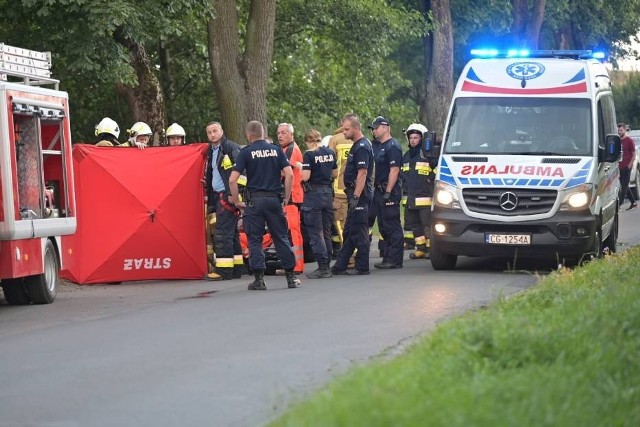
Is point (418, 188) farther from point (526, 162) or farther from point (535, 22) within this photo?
point (535, 22)

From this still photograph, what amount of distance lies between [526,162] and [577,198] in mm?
771

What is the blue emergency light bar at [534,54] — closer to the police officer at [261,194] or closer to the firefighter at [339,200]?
the firefighter at [339,200]

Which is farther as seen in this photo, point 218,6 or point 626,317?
point 218,6

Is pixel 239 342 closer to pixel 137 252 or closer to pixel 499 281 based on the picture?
pixel 499 281

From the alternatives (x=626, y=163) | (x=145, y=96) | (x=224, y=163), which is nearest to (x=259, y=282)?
(x=224, y=163)

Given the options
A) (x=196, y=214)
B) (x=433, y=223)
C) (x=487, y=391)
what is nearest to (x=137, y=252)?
(x=196, y=214)

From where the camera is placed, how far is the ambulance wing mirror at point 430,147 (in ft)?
57.3

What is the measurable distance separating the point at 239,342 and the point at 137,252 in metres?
6.76

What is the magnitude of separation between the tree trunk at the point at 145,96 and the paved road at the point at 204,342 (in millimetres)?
8411

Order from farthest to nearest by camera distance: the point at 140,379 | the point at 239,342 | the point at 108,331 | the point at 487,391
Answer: the point at 108,331 < the point at 239,342 < the point at 140,379 < the point at 487,391

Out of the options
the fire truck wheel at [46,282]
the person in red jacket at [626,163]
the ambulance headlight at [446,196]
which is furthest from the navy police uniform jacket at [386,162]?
the person in red jacket at [626,163]

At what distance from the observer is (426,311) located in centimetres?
1252

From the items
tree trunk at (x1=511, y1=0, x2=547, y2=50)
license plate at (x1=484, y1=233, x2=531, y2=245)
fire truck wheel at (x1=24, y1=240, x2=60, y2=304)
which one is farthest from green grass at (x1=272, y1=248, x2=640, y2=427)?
tree trunk at (x1=511, y1=0, x2=547, y2=50)

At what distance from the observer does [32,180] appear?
14.8 m
